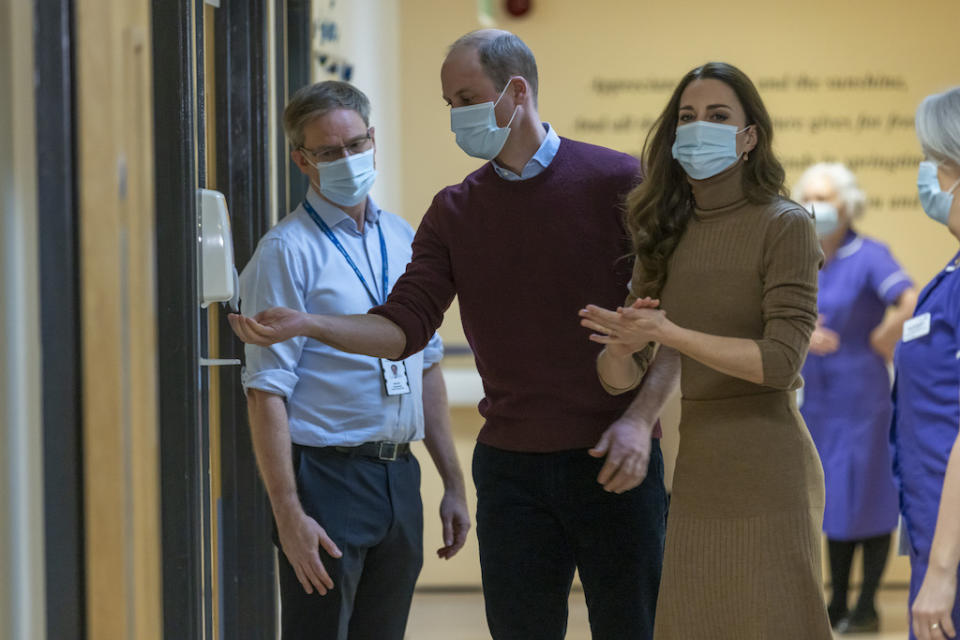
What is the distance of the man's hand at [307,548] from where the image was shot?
6.97 ft

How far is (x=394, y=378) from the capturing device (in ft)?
7.47

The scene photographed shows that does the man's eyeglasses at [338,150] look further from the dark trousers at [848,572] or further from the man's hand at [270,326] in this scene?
the dark trousers at [848,572]

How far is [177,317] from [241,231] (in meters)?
0.81

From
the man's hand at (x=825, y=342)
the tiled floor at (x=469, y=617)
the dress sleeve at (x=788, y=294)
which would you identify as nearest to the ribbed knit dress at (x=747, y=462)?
the dress sleeve at (x=788, y=294)

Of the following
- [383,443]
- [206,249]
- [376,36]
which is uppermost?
[376,36]

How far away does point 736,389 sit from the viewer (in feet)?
5.72

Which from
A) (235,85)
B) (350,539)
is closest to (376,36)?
(235,85)

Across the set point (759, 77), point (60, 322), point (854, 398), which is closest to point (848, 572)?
point (854, 398)

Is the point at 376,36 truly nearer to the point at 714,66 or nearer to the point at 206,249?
the point at 206,249

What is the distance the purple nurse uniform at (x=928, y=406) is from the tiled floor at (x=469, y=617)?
2386 millimetres

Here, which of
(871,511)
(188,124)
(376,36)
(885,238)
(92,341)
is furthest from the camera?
(885,238)

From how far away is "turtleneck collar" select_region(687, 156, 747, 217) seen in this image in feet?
5.93

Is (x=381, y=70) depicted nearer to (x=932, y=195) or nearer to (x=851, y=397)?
(x=851, y=397)

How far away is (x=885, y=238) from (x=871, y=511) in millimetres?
1332
